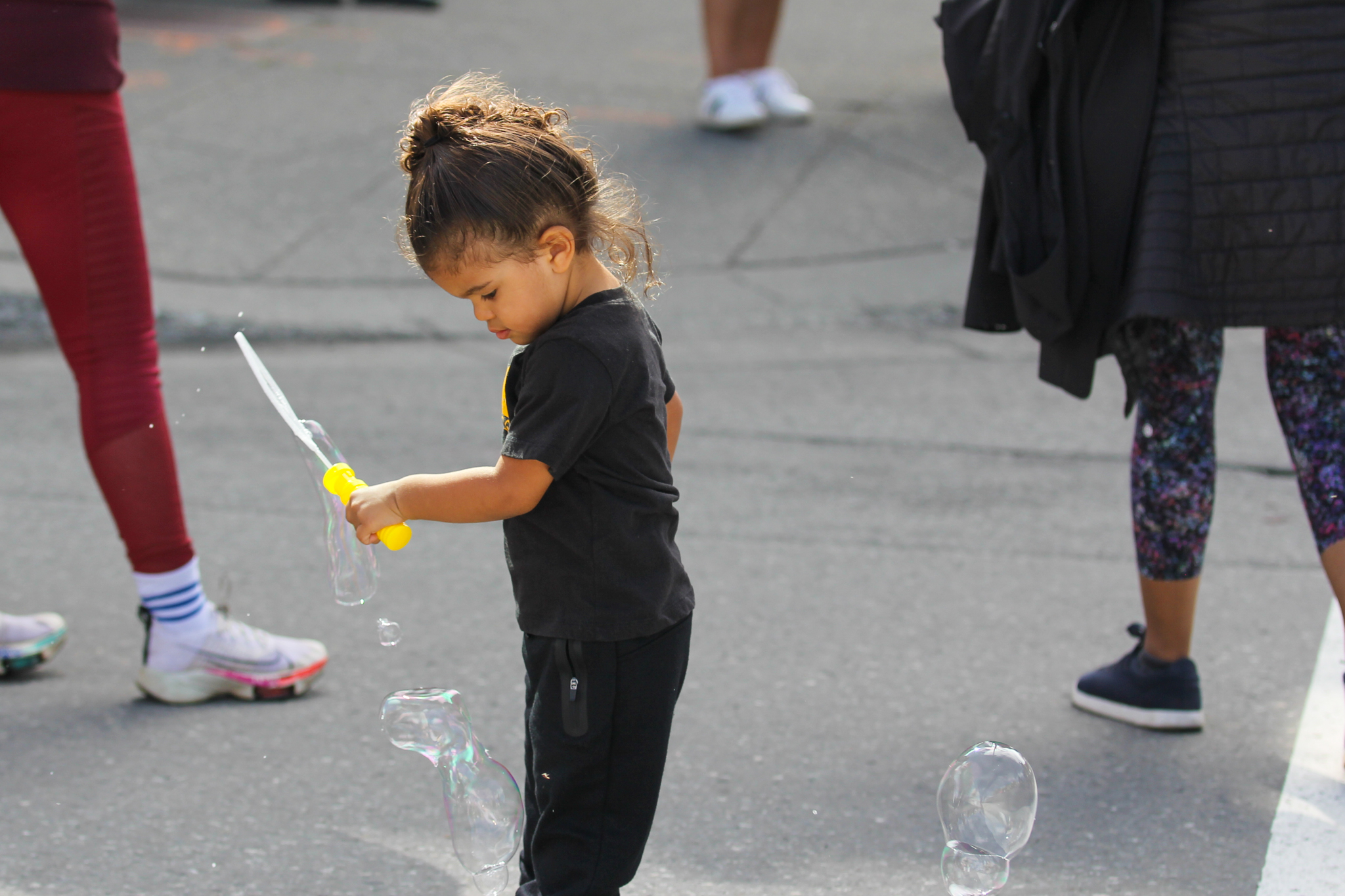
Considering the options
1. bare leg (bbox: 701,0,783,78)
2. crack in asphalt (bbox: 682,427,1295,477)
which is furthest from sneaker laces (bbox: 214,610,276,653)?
bare leg (bbox: 701,0,783,78)

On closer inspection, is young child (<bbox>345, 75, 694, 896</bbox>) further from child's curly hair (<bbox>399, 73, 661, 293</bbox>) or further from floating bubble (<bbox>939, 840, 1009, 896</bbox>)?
floating bubble (<bbox>939, 840, 1009, 896</bbox>)

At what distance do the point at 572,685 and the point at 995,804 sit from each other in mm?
749

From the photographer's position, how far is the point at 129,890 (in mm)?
2559

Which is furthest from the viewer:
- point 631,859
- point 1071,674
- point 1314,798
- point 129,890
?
point 1071,674

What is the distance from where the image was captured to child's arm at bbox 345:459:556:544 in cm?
202

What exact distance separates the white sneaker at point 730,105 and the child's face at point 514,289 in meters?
6.00

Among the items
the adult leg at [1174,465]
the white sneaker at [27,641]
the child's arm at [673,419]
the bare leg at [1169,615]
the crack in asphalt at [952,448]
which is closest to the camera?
the child's arm at [673,419]

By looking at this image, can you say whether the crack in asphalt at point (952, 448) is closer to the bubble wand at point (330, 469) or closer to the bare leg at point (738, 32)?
the bubble wand at point (330, 469)

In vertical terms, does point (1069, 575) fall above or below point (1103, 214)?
below

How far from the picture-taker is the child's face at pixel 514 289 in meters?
2.05

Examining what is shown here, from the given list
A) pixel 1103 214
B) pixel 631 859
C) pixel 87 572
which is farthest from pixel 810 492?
pixel 631 859

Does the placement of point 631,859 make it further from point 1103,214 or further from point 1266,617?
point 1266,617

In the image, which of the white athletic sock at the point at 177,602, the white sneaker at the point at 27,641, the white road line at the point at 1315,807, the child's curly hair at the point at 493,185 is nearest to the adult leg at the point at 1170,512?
the white road line at the point at 1315,807

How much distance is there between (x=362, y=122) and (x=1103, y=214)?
5.87 m
